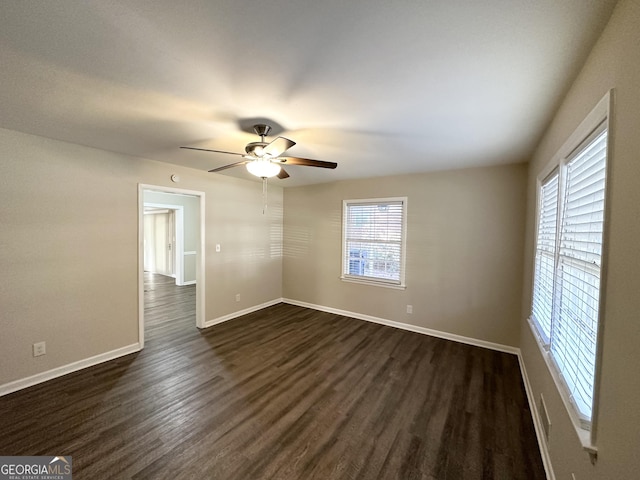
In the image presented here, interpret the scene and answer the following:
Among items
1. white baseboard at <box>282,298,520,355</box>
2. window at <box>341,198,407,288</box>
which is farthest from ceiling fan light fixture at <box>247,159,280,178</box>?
white baseboard at <box>282,298,520,355</box>

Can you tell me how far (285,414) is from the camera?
210 centimetres

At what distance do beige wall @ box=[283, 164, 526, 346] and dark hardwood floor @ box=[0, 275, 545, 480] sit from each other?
52 cm

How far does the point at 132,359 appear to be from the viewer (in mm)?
2969

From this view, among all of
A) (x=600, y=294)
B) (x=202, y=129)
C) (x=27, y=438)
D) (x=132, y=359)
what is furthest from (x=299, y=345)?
(x=600, y=294)

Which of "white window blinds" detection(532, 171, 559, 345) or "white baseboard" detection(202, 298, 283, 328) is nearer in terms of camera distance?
"white window blinds" detection(532, 171, 559, 345)

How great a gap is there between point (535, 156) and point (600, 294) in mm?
2271

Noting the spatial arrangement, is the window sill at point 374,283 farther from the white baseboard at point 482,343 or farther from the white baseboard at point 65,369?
the white baseboard at point 65,369

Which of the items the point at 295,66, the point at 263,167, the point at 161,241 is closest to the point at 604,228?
the point at 295,66

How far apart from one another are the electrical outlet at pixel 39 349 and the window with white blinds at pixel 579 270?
4136mm

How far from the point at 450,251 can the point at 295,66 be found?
318 centimetres

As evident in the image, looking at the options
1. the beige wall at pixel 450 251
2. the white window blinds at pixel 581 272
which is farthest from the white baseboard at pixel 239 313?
the white window blinds at pixel 581 272

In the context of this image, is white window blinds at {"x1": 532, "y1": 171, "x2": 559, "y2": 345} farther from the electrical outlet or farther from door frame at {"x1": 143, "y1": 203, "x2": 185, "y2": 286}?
door frame at {"x1": 143, "y1": 203, "x2": 185, "y2": 286}

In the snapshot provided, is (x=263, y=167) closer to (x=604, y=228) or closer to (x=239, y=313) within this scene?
(x=604, y=228)

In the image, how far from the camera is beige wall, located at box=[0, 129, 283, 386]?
92.1 inches
